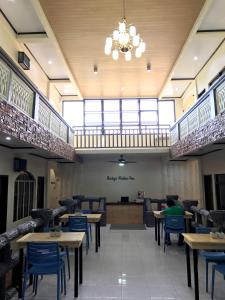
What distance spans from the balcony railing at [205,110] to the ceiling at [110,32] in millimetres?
1939

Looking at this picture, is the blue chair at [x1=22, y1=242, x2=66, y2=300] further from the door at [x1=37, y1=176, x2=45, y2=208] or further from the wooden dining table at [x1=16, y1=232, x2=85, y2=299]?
the door at [x1=37, y1=176, x2=45, y2=208]

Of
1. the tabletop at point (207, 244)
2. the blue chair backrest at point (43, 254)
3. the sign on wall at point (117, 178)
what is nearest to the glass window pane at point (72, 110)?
the sign on wall at point (117, 178)

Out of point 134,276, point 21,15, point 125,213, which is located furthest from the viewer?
point 125,213

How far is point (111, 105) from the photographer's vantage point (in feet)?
38.8

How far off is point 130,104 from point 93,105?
6.06 feet

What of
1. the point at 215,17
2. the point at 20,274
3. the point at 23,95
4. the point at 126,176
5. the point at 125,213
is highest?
the point at 215,17

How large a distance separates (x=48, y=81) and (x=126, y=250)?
675cm

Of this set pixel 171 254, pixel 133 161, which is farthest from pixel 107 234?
pixel 133 161

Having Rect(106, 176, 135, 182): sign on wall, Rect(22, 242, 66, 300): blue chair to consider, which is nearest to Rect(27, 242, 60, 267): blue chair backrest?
Rect(22, 242, 66, 300): blue chair

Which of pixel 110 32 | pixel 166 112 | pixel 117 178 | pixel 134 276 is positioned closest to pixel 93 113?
pixel 117 178

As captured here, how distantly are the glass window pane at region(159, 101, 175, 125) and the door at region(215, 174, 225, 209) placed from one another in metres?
4.96

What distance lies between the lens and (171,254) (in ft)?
18.3

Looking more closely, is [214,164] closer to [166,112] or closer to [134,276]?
[134,276]

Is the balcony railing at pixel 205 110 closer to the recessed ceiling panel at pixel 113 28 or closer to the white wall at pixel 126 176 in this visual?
the recessed ceiling panel at pixel 113 28
